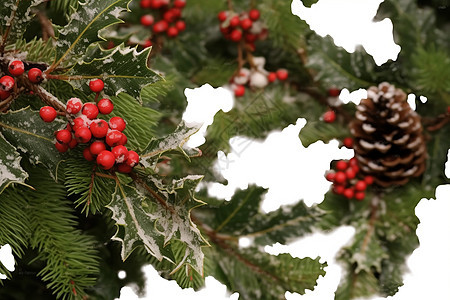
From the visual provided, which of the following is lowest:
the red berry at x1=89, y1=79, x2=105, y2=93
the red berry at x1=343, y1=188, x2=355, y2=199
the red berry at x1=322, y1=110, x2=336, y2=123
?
the red berry at x1=89, y1=79, x2=105, y2=93

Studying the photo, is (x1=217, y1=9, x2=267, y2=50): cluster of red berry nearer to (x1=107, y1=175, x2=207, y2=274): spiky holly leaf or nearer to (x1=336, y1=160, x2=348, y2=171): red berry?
(x1=336, y1=160, x2=348, y2=171): red berry

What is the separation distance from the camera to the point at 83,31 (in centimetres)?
32

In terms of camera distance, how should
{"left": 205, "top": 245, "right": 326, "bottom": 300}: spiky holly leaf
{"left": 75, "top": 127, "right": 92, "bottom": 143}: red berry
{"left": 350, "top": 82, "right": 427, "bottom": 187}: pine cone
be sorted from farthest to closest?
{"left": 350, "top": 82, "right": 427, "bottom": 187}: pine cone
{"left": 205, "top": 245, "right": 326, "bottom": 300}: spiky holly leaf
{"left": 75, "top": 127, "right": 92, "bottom": 143}: red berry

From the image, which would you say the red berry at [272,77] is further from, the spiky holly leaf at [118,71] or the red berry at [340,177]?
the spiky holly leaf at [118,71]

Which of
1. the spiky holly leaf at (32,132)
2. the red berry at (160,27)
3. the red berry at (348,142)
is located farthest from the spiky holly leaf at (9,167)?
the red berry at (348,142)

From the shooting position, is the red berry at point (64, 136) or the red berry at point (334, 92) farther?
the red berry at point (334, 92)

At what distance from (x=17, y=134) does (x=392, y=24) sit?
0.45 metres

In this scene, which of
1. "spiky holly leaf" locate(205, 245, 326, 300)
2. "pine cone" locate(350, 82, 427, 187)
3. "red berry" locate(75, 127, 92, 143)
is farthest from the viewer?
"pine cone" locate(350, 82, 427, 187)

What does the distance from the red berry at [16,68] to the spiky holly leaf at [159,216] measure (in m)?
0.08

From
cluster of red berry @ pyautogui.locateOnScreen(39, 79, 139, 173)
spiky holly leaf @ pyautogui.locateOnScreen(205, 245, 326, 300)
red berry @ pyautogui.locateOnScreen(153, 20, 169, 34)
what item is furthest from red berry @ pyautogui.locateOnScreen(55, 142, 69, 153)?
red berry @ pyautogui.locateOnScreen(153, 20, 169, 34)

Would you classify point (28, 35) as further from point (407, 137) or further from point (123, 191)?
point (407, 137)

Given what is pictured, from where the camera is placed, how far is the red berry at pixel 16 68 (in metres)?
0.31

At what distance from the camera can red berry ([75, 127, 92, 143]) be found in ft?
0.95

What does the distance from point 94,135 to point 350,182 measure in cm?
42
